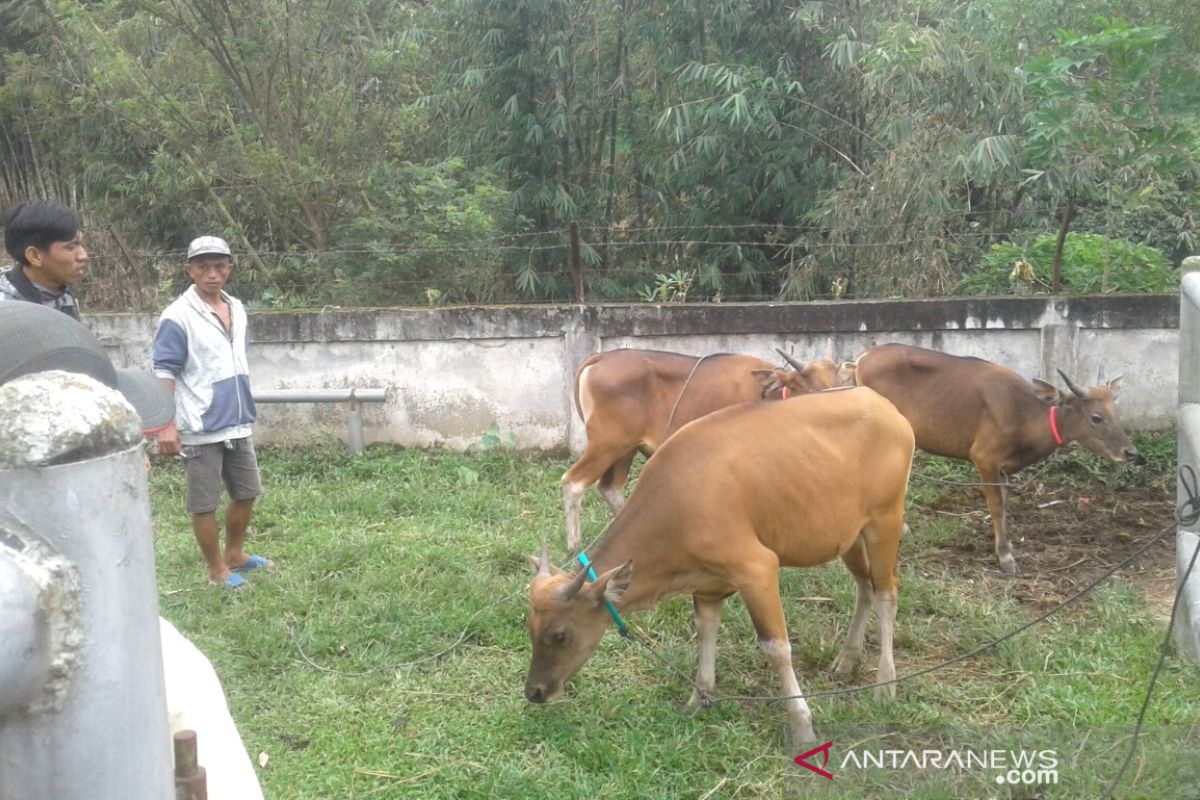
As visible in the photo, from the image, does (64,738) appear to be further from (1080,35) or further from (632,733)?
(1080,35)

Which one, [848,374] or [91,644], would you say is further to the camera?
[848,374]

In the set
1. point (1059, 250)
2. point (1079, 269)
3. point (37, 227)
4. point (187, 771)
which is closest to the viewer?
point (187, 771)

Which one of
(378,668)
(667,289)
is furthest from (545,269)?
(378,668)

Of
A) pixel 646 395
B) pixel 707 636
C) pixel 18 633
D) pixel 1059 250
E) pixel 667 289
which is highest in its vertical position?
pixel 18 633

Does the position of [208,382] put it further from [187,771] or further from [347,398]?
[187,771]

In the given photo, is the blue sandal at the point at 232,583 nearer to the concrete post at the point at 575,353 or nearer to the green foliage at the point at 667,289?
the concrete post at the point at 575,353

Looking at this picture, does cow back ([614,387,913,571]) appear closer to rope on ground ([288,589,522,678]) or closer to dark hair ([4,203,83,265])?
rope on ground ([288,589,522,678])

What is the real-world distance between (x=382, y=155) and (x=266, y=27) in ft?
5.34

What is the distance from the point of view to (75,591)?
3.25ft

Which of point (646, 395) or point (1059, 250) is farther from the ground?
point (1059, 250)

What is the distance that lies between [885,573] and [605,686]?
1.31 meters

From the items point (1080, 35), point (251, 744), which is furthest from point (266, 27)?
point (251, 744)

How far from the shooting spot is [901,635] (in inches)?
194

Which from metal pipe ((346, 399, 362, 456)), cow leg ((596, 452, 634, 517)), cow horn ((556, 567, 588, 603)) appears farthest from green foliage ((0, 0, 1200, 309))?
cow horn ((556, 567, 588, 603))
